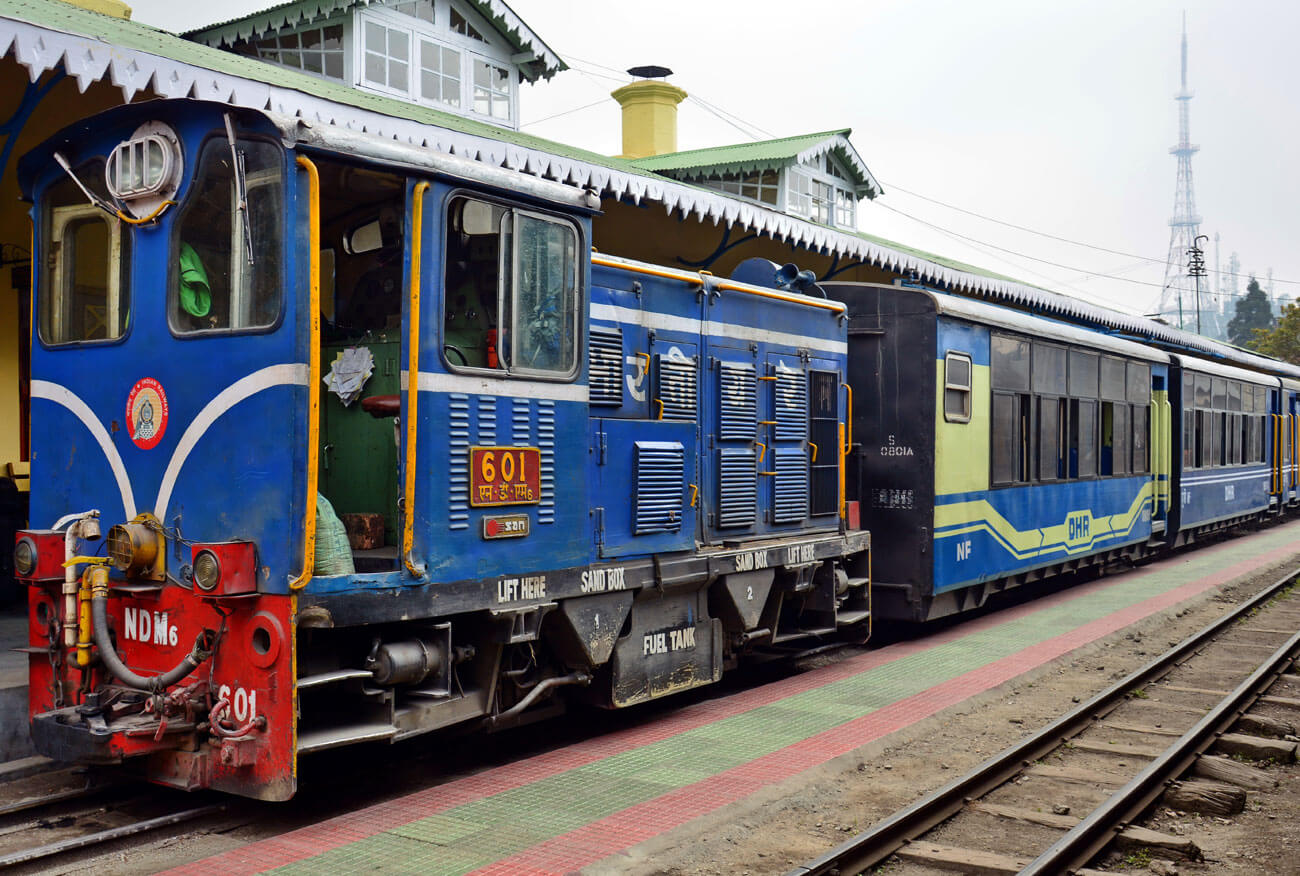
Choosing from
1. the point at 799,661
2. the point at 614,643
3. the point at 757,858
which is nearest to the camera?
the point at 757,858

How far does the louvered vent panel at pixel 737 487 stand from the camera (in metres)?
8.34

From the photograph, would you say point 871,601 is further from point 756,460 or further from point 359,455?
point 359,455

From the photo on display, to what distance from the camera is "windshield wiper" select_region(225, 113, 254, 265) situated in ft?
16.8

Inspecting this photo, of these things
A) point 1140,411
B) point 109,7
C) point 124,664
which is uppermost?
point 109,7

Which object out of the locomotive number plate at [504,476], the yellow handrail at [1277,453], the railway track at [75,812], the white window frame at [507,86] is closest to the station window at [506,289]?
the locomotive number plate at [504,476]

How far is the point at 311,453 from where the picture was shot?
5055mm

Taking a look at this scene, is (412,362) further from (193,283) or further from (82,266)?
(82,266)

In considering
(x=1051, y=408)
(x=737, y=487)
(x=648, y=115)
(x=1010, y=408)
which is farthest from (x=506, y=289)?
(x=648, y=115)

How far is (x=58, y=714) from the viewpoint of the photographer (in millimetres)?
5305

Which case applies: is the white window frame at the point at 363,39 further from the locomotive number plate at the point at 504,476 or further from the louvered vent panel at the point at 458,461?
the louvered vent panel at the point at 458,461

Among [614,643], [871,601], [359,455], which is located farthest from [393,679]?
[871,601]

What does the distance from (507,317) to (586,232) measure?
31.6 inches

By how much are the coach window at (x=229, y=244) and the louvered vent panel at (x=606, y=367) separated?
2325 millimetres

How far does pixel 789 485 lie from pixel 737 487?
2.65 feet
